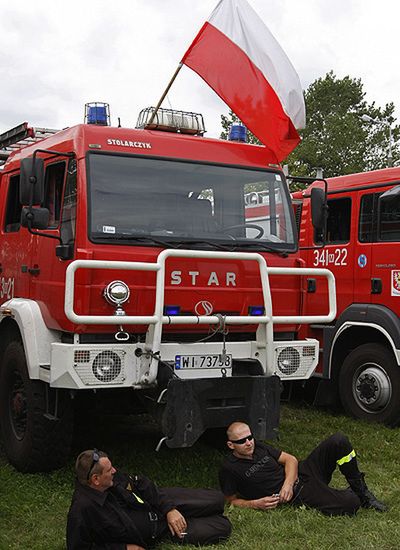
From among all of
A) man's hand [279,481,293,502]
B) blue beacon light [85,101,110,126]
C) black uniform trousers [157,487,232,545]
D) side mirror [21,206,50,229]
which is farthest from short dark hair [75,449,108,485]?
blue beacon light [85,101,110,126]

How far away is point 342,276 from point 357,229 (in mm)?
546

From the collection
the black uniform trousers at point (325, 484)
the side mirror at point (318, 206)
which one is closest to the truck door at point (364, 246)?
the side mirror at point (318, 206)

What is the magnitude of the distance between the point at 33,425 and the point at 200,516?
1.58 m

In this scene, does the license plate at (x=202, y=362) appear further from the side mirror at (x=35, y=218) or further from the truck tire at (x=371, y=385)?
the truck tire at (x=371, y=385)

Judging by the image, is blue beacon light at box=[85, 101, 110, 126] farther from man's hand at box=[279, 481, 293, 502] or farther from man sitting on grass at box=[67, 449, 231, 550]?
man's hand at box=[279, 481, 293, 502]

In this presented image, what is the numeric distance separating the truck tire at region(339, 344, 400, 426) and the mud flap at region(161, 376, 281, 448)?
2.55 m

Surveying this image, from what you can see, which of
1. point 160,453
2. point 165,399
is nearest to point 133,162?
point 165,399

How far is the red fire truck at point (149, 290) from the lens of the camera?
4.99 metres

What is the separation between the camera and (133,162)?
5496 mm

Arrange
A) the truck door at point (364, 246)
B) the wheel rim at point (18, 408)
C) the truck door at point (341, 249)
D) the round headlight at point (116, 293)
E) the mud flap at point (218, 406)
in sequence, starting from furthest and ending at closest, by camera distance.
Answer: the truck door at point (341, 249)
the truck door at point (364, 246)
the wheel rim at point (18, 408)
the round headlight at point (116, 293)
the mud flap at point (218, 406)

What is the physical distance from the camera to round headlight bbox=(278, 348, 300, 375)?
18.4 feet

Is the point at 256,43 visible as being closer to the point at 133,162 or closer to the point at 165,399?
the point at 133,162

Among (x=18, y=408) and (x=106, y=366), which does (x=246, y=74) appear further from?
(x=18, y=408)

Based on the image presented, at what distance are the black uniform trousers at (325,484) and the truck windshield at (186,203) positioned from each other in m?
1.66
